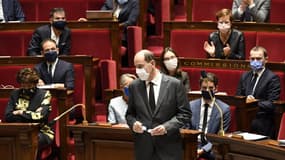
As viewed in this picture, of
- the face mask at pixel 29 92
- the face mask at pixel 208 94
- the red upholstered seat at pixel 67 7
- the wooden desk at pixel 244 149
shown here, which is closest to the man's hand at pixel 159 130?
the wooden desk at pixel 244 149

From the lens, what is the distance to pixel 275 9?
196cm

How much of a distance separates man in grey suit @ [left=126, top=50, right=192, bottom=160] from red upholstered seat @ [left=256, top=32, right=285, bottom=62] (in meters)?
0.62

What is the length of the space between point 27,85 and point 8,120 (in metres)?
0.08

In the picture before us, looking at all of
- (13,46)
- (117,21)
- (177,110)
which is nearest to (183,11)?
(117,21)

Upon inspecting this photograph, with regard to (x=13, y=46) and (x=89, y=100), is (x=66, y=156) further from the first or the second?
(x=13, y=46)

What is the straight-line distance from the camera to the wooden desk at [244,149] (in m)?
1.18

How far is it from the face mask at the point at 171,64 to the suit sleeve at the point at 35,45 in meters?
0.46

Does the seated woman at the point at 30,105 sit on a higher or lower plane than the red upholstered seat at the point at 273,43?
lower

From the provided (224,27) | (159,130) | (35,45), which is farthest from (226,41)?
(159,130)

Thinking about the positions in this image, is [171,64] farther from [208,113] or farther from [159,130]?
[159,130]

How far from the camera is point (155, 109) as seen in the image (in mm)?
1244

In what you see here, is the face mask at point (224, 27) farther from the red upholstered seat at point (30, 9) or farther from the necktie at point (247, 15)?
the red upholstered seat at point (30, 9)

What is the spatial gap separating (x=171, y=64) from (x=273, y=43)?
39 centimetres

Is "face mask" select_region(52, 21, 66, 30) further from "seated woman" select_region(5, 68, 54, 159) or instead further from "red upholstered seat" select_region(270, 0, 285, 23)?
"red upholstered seat" select_region(270, 0, 285, 23)
